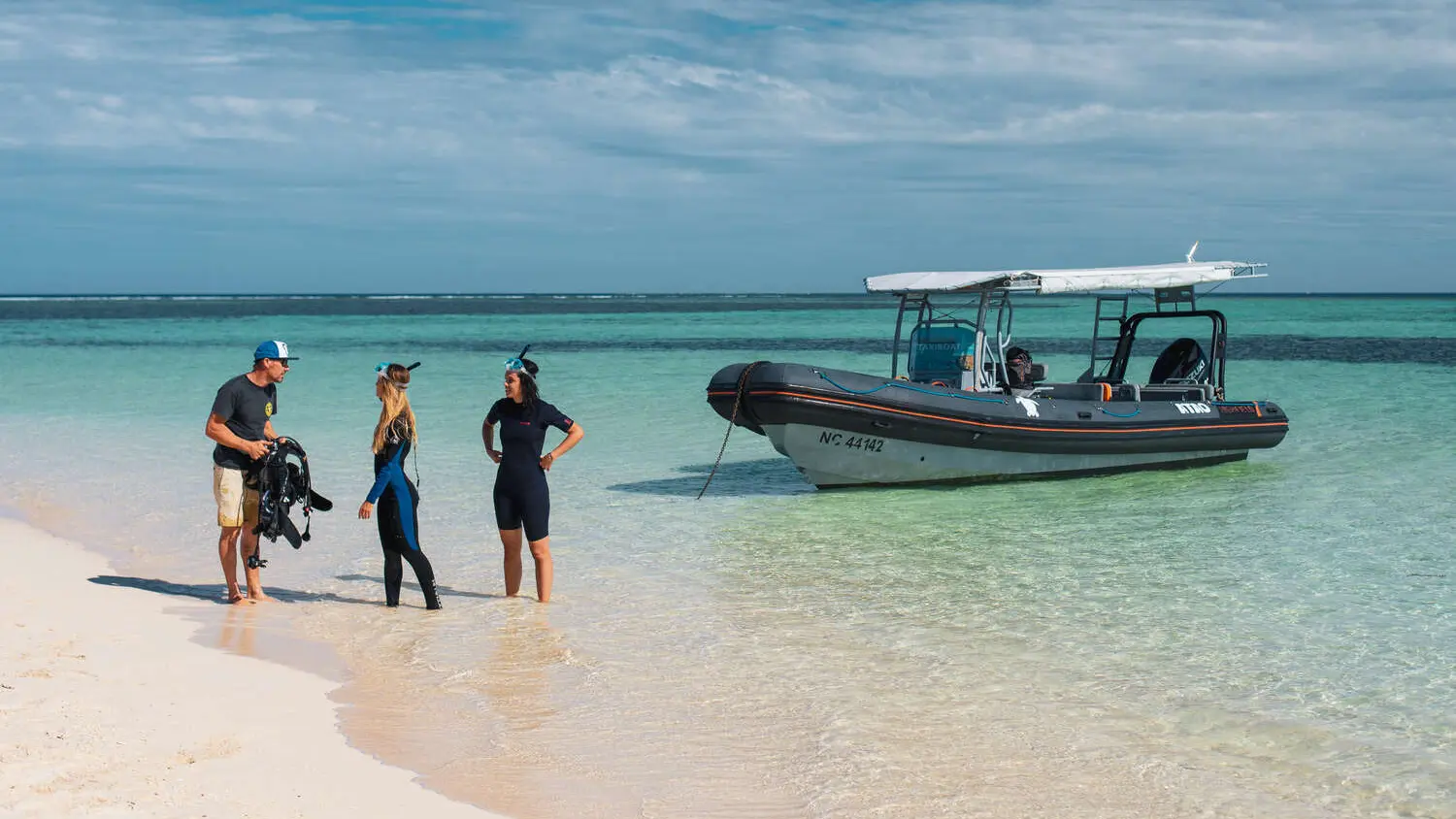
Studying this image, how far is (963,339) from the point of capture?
41.7ft

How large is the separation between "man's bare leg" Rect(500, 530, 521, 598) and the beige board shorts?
132 centimetres

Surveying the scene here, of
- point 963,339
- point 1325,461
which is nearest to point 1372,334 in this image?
point 1325,461

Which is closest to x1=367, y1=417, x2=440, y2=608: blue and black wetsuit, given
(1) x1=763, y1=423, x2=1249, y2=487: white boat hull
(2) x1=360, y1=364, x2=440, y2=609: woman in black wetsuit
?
(2) x1=360, y1=364, x2=440, y2=609: woman in black wetsuit

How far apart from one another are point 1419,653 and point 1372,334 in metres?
52.1

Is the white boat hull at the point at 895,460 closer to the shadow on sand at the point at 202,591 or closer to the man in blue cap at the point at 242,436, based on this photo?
the shadow on sand at the point at 202,591

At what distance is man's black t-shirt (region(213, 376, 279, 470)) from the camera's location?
7.04 metres

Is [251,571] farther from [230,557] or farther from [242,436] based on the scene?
[242,436]

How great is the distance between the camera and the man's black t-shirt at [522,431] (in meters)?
7.15

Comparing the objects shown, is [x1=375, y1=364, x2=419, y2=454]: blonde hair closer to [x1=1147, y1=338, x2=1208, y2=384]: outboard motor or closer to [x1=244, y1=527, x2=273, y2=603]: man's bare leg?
[x1=244, y1=527, x2=273, y2=603]: man's bare leg

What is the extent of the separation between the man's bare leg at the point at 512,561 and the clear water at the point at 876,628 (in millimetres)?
239

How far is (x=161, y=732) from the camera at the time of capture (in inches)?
197

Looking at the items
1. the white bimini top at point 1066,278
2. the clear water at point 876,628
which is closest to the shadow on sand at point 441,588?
the clear water at point 876,628

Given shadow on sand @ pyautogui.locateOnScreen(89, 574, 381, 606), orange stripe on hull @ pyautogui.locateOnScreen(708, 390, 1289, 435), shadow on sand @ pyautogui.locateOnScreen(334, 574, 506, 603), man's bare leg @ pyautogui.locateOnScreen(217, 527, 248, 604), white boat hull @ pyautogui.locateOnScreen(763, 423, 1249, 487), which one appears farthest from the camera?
white boat hull @ pyautogui.locateOnScreen(763, 423, 1249, 487)

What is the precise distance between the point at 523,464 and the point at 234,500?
1.52 meters
